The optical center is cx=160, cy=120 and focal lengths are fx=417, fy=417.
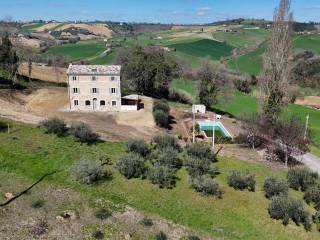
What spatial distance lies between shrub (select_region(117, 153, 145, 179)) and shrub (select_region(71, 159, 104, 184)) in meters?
2.03

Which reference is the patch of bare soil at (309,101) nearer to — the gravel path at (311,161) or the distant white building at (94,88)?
the gravel path at (311,161)

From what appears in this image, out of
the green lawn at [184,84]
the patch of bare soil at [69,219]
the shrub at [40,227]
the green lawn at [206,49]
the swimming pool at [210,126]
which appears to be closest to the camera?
the shrub at [40,227]

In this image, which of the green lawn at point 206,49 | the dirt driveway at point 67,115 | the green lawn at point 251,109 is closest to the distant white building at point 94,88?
the dirt driveway at point 67,115

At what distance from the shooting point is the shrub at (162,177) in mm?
34969

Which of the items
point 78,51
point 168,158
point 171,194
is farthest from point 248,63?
point 171,194

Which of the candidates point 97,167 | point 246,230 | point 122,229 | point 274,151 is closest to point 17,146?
point 97,167

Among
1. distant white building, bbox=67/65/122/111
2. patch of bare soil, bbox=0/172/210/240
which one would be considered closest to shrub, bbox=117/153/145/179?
patch of bare soil, bbox=0/172/210/240

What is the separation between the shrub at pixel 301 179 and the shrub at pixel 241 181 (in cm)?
427

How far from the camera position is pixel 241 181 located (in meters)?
36.0

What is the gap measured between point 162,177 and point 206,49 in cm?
15410

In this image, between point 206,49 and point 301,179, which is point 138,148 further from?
point 206,49

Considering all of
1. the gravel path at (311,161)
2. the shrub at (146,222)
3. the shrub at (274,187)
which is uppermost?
the shrub at (274,187)

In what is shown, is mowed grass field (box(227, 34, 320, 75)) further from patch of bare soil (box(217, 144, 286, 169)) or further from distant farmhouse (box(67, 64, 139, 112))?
patch of bare soil (box(217, 144, 286, 169))

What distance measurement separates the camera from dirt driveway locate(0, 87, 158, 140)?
51812mm
